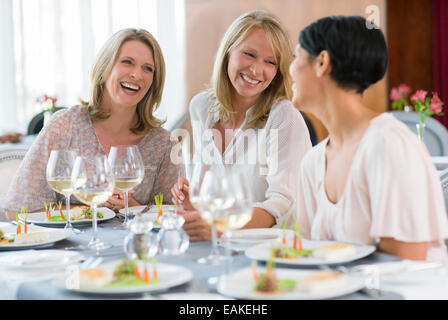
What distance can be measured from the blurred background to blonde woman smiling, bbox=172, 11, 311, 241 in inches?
118

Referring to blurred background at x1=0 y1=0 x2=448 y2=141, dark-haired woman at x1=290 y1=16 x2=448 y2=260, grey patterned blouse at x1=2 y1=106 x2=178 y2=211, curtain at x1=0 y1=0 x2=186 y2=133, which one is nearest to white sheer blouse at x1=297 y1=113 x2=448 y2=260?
dark-haired woman at x1=290 y1=16 x2=448 y2=260

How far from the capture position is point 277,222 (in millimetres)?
1854

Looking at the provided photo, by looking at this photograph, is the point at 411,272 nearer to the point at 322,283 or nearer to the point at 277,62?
the point at 322,283

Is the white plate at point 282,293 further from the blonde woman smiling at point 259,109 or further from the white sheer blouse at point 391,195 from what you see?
the blonde woman smiling at point 259,109

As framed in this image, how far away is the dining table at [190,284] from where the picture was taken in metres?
0.98

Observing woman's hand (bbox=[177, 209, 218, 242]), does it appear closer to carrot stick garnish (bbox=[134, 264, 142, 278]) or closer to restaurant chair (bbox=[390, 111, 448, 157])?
carrot stick garnish (bbox=[134, 264, 142, 278])

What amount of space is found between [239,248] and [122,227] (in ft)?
1.58

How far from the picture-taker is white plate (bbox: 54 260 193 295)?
99 cm

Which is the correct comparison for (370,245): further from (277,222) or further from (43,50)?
(43,50)

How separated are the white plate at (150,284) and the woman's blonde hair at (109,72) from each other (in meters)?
1.41

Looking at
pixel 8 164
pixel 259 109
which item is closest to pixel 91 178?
pixel 259 109

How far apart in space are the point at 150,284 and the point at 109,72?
156 centimetres

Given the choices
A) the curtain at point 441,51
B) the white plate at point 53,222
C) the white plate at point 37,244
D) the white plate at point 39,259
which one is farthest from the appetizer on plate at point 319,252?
the curtain at point 441,51
